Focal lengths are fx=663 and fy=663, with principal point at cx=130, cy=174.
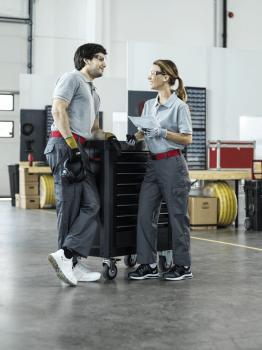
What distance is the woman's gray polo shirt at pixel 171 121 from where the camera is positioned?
419 cm

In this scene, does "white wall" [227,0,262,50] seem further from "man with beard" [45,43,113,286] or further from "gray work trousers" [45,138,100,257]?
"gray work trousers" [45,138,100,257]

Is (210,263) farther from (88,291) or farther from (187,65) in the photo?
(187,65)

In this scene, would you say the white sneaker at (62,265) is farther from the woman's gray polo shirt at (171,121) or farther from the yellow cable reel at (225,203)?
the yellow cable reel at (225,203)

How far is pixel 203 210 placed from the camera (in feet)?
26.8

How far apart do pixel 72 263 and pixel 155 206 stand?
25.4 inches

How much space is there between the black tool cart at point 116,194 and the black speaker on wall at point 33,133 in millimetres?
8404

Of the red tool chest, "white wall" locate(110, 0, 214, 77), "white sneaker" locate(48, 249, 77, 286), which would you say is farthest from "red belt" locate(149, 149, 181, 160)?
"white wall" locate(110, 0, 214, 77)

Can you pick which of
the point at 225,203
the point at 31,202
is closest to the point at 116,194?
the point at 225,203

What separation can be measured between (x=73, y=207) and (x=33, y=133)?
29.3ft

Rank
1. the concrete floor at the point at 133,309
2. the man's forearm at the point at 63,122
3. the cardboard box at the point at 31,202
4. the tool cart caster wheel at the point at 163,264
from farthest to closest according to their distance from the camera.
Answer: the cardboard box at the point at 31,202
the tool cart caster wheel at the point at 163,264
the man's forearm at the point at 63,122
the concrete floor at the point at 133,309

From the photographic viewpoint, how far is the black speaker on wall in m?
12.6

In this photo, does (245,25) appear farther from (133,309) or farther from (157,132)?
(133,309)

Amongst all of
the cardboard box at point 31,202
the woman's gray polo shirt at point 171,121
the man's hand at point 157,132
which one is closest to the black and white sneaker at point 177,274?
the woman's gray polo shirt at point 171,121

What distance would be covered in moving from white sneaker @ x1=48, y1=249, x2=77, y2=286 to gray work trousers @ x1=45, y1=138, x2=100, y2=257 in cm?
7
